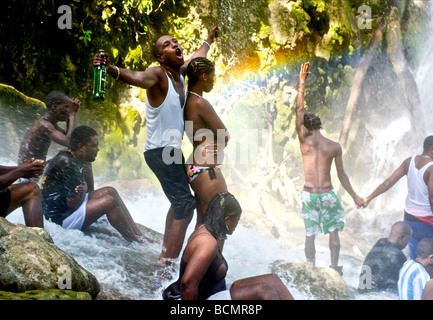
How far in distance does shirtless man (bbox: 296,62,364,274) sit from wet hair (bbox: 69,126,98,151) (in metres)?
2.40

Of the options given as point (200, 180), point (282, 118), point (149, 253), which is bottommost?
point (149, 253)

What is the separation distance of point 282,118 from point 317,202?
5115 mm

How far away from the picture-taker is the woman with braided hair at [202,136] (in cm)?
346

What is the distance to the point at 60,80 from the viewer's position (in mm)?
6160

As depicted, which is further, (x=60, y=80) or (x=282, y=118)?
(x=282, y=118)

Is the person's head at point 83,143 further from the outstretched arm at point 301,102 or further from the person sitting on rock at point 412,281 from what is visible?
the person sitting on rock at point 412,281

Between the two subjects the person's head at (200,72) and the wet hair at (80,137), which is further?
the wet hair at (80,137)

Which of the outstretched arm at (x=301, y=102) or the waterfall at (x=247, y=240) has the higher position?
the outstretched arm at (x=301, y=102)

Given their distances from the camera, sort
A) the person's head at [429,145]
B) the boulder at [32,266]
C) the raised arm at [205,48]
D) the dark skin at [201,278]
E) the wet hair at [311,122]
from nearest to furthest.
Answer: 1. the dark skin at [201,278]
2. the boulder at [32,266]
3. the raised arm at [205,48]
4. the person's head at [429,145]
5. the wet hair at [311,122]

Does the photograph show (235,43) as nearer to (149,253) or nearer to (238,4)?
(238,4)

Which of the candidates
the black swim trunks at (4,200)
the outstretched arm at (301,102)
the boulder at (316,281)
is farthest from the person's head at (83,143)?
the boulder at (316,281)

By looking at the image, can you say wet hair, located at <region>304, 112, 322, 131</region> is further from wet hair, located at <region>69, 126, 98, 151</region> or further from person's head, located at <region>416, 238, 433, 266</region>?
wet hair, located at <region>69, 126, 98, 151</region>

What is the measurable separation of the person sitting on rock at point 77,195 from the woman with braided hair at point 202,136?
3.39 feet

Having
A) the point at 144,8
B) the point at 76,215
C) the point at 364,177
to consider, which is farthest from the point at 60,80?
the point at 364,177
